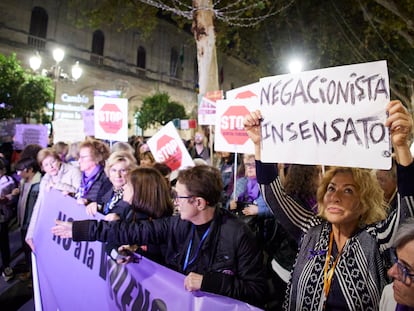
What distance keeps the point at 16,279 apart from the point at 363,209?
4.61 meters

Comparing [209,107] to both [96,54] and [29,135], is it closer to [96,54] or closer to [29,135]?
[29,135]

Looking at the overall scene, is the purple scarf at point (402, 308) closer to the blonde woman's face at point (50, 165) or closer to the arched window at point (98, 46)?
the blonde woman's face at point (50, 165)

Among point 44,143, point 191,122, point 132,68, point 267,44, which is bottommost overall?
point 44,143

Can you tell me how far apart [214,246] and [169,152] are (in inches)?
103

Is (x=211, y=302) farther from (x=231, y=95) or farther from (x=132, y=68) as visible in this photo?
(x=132, y=68)

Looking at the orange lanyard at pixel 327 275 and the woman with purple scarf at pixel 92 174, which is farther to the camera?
the woman with purple scarf at pixel 92 174

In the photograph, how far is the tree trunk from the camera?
890cm

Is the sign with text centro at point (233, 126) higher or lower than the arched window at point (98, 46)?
lower

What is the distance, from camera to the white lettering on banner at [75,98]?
74.6 ft

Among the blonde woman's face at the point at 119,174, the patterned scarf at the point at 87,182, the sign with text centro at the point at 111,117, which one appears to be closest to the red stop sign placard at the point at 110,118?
the sign with text centro at the point at 111,117

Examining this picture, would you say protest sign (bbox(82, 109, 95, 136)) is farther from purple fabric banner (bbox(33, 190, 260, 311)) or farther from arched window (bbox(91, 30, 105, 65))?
arched window (bbox(91, 30, 105, 65))

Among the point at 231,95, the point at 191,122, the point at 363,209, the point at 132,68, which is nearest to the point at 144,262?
the point at 363,209

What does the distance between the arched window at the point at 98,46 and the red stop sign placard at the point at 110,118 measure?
71.7 feet

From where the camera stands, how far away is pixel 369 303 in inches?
60.4
